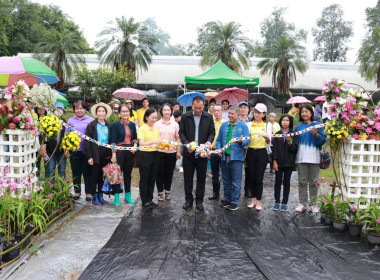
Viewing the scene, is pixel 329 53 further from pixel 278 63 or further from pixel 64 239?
pixel 64 239

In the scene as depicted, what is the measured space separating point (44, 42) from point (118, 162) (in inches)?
830

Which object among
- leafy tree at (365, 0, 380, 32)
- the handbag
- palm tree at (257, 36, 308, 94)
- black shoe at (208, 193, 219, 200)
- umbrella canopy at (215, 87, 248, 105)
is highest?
leafy tree at (365, 0, 380, 32)

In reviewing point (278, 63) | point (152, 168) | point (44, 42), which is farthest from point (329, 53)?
point (152, 168)

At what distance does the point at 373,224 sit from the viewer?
169 inches

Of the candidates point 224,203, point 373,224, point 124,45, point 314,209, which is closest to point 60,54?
point 124,45

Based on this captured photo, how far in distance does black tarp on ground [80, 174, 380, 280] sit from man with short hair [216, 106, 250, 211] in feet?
1.16

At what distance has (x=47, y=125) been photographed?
473 centimetres

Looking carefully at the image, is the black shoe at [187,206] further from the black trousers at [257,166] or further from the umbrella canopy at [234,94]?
the umbrella canopy at [234,94]

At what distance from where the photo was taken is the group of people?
5.39 m

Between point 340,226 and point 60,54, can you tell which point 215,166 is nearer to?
point 340,226

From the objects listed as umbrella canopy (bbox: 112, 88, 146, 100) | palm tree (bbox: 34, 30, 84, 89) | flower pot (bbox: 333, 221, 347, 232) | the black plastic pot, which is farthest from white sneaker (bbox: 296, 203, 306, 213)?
palm tree (bbox: 34, 30, 84, 89)

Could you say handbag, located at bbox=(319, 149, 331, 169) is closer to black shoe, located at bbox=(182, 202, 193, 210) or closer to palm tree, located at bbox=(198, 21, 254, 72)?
black shoe, located at bbox=(182, 202, 193, 210)

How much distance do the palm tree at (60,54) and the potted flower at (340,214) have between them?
21434mm

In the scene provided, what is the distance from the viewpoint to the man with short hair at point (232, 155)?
5.42 meters
